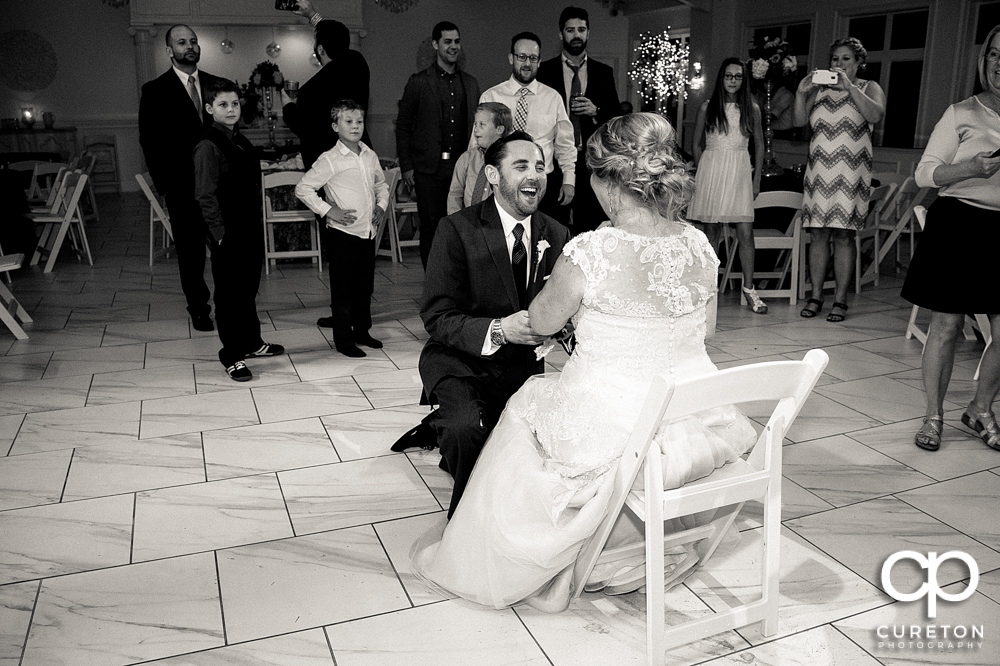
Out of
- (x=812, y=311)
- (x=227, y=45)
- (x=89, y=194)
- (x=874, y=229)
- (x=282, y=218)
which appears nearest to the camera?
(x=812, y=311)

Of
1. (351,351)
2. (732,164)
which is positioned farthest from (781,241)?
(351,351)

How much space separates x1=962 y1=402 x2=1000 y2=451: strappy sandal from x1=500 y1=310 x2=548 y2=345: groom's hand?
2153 mm

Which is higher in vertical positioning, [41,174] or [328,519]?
[41,174]

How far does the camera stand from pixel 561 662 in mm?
2117

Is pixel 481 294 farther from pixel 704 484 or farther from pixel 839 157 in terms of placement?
pixel 839 157

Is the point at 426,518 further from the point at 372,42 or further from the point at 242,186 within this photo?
the point at 372,42

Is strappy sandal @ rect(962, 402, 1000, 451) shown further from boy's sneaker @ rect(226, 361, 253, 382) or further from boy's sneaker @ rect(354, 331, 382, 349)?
boy's sneaker @ rect(226, 361, 253, 382)

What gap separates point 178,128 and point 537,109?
2039mm

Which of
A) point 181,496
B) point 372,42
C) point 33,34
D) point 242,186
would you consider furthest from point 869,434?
point 33,34

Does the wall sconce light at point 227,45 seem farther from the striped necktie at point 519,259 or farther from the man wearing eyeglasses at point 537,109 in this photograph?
the striped necktie at point 519,259

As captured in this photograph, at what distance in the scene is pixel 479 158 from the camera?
4188 mm

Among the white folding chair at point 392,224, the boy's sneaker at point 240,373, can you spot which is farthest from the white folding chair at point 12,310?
the white folding chair at point 392,224

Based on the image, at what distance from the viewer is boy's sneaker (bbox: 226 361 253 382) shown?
4.26 metres

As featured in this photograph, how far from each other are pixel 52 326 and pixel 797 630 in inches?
191
